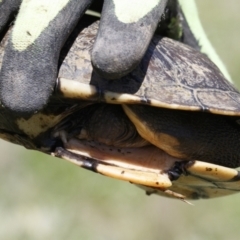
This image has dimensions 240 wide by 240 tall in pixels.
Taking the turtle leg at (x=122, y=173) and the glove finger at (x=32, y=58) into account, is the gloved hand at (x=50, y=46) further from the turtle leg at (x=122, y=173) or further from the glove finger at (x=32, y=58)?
the turtle leg at (x=122, y=173)

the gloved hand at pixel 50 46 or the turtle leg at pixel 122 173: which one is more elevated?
→ the gloved hand at pixel 50 46

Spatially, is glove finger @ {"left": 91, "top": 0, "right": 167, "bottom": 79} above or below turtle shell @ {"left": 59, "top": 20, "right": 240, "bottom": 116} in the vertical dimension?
above

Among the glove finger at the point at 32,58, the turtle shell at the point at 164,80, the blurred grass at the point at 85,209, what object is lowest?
the blurred grass at the point at 85,209

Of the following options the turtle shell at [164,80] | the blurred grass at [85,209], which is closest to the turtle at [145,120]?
the turtle shell at [164,80]

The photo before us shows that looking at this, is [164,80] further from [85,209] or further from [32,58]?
[85,209]

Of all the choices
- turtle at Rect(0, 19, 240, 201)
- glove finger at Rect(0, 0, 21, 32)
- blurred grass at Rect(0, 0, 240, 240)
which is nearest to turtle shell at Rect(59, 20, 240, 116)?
turtle at Rect(0, 19, 240, 201)

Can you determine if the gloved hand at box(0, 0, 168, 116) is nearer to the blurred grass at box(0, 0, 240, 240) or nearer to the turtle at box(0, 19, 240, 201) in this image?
the turtle at box(0, 19, 240, 201)

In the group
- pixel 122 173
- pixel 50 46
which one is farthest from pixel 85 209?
pixel 50 46

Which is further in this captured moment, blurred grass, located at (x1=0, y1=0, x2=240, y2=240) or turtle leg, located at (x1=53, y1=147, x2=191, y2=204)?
blurred grass, located at (x1=0, y1=0, x2=240, y2=240)

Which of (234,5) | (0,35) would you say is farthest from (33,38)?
(234,5)
